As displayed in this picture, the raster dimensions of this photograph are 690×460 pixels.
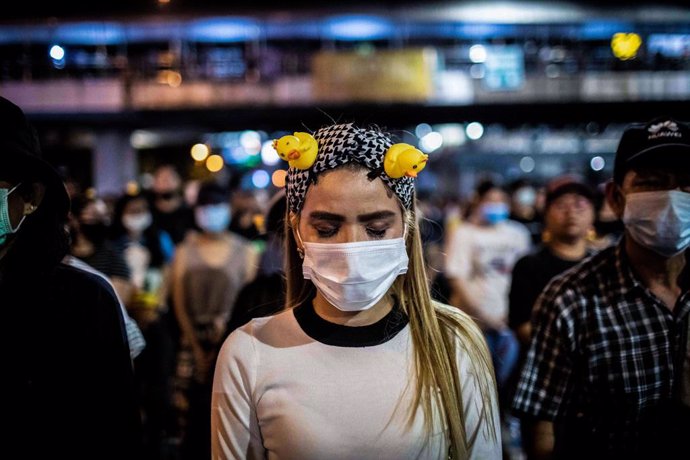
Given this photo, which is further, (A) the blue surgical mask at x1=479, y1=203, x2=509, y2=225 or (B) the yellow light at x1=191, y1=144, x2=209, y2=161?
(B) the yellow light at x1=191, y1=144, x2=209, y2=161

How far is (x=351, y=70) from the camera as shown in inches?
851

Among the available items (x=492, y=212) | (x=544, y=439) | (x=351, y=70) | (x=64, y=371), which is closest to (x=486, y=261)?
(x=492, y=212)

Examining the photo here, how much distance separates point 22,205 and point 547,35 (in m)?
25.2

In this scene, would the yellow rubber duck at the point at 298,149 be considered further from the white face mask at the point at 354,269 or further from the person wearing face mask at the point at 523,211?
the person wearing face mask at the point at 523,211

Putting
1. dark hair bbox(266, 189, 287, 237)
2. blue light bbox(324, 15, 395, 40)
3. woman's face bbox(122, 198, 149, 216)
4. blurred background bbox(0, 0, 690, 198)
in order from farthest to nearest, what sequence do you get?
blue light bbox(324, 15, 395, 40)
blurred background bbox(0, 0, 690, 198)
woman's face bbox(122, 198, 149, 216)
dark hair bbox(266, 189, 287, 237)

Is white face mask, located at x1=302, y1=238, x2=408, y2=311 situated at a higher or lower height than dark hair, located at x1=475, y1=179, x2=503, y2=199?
lower

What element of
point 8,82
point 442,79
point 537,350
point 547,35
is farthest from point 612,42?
point 537,350

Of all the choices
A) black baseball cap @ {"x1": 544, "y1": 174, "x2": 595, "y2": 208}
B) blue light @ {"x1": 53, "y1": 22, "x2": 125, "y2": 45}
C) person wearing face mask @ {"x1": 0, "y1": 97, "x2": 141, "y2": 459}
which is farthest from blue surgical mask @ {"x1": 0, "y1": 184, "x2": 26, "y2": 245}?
blue light @ {"x1": 53, "y1": 22, "x2": 125, "y2": 45}

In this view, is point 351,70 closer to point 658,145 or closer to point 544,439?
point 658,145

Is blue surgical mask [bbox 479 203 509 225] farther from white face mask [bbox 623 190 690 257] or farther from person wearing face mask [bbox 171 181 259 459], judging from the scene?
white face mask [bbox 623 190 690 257]

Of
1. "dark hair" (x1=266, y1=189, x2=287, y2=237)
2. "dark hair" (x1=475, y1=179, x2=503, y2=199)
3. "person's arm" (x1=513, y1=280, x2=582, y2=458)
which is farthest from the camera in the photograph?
"dark hair" (x1=475, y1=179, x2=503, y2=199)

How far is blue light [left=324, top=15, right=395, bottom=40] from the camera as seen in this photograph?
22.8 meters

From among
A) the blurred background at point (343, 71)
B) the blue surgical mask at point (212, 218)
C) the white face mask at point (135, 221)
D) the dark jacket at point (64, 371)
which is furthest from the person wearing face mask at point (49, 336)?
the blurred background at point (343, 71)

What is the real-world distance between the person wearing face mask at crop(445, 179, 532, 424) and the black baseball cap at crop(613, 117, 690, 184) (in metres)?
3.88
